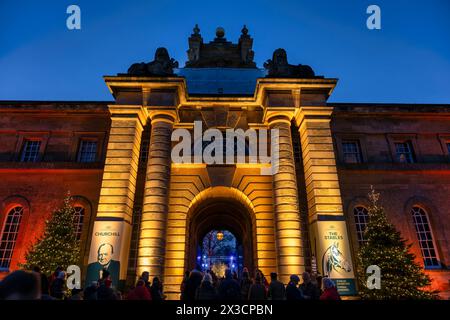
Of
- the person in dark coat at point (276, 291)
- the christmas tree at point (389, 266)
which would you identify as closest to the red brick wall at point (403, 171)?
the christmas tree at point (389, 266)

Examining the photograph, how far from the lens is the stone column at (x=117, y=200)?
40.3 ft

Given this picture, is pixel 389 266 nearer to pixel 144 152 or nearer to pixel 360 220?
pixel 360 220

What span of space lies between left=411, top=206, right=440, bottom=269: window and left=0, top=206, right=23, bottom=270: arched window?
24603 millimetres

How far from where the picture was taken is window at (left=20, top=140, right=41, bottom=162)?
1861cm

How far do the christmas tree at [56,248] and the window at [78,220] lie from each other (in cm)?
215

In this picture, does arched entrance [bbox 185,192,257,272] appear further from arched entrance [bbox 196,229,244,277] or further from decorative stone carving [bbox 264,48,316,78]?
arched entrance [bbox 196,229,244,277]

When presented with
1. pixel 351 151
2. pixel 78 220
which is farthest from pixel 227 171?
pixel 78 220

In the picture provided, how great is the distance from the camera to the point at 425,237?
1727 cm

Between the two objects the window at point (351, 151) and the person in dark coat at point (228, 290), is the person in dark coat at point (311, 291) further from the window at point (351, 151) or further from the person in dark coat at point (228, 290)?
the window at point (351, 151)

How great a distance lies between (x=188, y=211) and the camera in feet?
53.6

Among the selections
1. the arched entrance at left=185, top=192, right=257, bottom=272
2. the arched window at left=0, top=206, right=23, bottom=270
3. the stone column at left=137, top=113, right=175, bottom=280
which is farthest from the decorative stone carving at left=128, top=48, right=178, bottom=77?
the arched window at left=0, top=206, right=23, bottom=270

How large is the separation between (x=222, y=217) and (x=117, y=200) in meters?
12.5

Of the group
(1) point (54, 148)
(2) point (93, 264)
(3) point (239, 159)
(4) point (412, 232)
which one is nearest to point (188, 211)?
(3) point (239, 159)

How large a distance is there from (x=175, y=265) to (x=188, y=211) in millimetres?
3039
